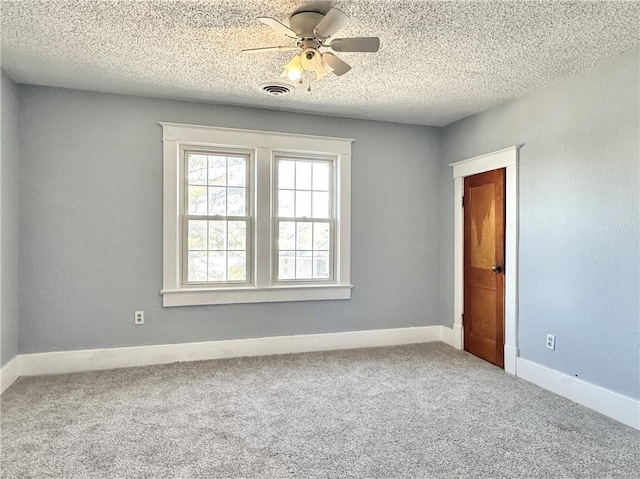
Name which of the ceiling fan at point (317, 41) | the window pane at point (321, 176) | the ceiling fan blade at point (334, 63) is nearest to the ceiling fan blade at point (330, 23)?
the ceiling fan at point (317, 41)

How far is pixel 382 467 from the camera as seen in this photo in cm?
217

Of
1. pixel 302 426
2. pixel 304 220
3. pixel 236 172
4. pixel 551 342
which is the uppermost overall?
pixel 236 172

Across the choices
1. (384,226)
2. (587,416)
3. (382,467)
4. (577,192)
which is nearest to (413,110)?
(384,226)

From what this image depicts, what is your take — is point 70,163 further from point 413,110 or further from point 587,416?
point 587,416

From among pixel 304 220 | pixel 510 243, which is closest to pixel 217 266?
pixel 304 220

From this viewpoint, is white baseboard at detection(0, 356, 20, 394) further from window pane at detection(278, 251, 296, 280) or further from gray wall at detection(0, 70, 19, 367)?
window pane at detection(278, 251, 296, 280)

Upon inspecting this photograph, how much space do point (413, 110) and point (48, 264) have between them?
3.90 metres

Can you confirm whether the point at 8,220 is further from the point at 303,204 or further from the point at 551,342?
the point at 551,342

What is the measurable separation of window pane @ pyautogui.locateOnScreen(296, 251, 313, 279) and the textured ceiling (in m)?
1.64

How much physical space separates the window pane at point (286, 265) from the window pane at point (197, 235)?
2.69 feet

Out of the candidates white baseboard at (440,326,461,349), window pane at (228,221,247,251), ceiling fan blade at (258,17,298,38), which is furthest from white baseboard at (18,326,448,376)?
ceiling fan blade at (258,17,298,38)

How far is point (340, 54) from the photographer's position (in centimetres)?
300

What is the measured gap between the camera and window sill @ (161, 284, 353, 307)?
3943mm

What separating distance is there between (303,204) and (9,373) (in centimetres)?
306
